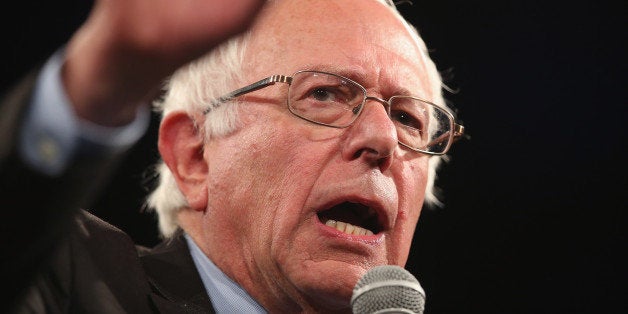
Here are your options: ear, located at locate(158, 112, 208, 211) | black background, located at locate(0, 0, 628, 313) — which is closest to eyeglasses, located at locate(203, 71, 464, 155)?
ear, located at locate(158, 112, 208, 211)

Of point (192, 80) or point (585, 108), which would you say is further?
point (585, 108)

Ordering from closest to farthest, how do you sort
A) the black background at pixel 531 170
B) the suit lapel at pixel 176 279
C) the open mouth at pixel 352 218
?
the suit lapel at pixel 176 279 < the open mouth at pixel 352 218 < the black background at pixel 531 170

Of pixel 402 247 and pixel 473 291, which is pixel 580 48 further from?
pixel 402 247

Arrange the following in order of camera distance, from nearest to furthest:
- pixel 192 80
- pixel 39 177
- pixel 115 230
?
pixel 39 177
pixel 115 230
pixel 192 80

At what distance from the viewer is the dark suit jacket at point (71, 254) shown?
3.48 feet

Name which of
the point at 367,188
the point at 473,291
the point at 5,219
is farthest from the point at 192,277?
the point at 473,291

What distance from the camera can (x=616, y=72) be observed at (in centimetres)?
397

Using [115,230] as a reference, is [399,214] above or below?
below

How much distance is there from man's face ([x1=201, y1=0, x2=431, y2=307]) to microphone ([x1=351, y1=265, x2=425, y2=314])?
19.3 inches

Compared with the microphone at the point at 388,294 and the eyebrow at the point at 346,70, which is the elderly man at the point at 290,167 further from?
the microphone at the point at 388,294

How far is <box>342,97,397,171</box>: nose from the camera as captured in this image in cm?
214

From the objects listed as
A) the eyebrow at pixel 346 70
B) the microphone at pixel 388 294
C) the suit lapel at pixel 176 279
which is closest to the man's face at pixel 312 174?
the eyebrow at pixel 346 70

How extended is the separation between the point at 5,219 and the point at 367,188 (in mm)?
1220

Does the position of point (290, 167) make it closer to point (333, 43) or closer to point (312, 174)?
point (312, 174)
